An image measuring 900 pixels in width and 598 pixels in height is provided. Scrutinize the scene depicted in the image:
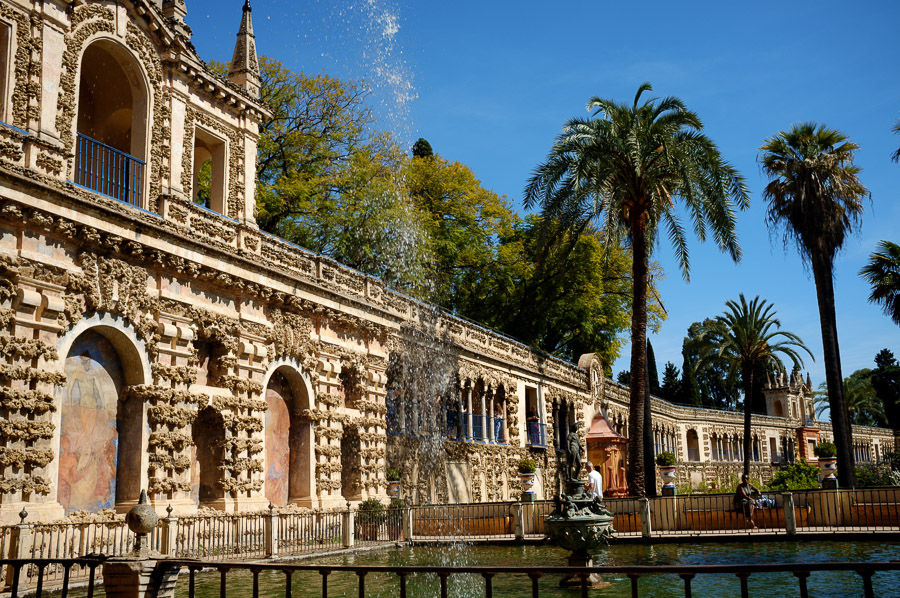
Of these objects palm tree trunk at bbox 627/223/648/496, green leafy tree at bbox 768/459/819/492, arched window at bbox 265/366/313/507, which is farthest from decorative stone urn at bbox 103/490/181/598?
green leafy tree at bbox 768/459/819/492

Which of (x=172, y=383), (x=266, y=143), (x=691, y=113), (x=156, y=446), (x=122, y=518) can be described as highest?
(x=266, y=143)

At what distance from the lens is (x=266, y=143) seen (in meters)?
33.5

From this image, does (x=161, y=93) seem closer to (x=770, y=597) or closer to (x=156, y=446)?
(x=156, y=446)

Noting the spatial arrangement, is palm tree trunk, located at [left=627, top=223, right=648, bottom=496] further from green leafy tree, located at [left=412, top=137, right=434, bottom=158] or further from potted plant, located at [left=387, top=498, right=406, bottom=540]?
green leafy tree, located at [left=412, top=137, right=434, bottom=158]

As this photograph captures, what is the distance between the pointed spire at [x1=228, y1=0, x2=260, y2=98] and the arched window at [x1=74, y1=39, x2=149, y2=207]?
3.05 metres

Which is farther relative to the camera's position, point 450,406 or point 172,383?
point 450,406

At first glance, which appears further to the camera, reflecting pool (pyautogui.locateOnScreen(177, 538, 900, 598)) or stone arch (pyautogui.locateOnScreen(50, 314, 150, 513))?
stone arch (pyautogui.locateOnScreen(50, 314, 150, 513))

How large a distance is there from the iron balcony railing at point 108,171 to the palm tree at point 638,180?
41.7 feet

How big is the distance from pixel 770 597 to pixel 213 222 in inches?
540

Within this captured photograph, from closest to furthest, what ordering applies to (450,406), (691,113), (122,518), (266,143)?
(122,518) → (691,113) → (450,406) → (266,143)

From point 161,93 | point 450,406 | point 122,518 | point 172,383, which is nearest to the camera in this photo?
point 122,518

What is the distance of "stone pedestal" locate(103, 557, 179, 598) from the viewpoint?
7.72m

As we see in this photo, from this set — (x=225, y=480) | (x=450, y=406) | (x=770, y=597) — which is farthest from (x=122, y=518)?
(x=450, y=406)

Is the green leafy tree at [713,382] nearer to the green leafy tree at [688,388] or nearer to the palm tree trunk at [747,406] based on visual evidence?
the green leafy tree at [688,388]
